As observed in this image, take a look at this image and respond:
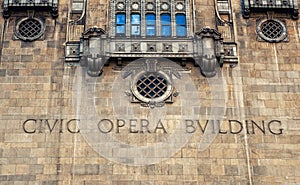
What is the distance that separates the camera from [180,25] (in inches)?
1065

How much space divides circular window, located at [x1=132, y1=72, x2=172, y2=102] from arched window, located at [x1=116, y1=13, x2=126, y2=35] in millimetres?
2599

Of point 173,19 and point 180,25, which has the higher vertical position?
point 173,19

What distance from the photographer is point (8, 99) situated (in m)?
25.2

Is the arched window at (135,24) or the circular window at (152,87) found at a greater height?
the arched window at (135,24)

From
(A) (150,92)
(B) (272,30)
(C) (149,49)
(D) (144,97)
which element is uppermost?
(B) (272,30)

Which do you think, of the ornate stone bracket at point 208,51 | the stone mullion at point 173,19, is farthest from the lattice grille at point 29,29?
the ornate stone bracket at point 208,51

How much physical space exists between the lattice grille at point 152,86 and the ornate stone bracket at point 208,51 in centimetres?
202

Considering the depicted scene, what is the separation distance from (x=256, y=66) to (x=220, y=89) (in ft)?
7.55

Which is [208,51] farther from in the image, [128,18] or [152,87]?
[128,18]

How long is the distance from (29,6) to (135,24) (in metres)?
5.51

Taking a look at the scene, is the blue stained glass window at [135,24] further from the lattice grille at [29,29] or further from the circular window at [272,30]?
the circular window at [272,30]

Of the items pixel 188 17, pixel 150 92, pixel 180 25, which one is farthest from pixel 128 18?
pixel 150 92

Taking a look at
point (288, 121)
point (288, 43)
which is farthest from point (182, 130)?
point (288, 43)

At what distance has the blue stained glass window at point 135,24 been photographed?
26.7 meters
